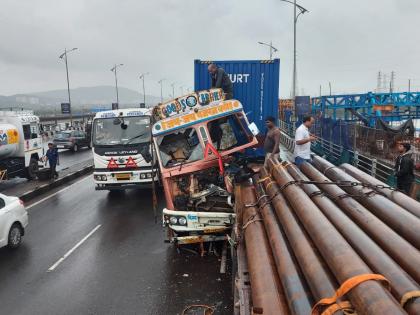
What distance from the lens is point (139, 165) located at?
12164 millimetres

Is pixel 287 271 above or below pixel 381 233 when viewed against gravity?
below

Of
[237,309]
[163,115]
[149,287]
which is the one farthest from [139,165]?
[237,309]

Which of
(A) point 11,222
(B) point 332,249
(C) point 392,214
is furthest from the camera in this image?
(A) point 11,222

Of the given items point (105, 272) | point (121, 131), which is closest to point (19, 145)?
point (121, 131)

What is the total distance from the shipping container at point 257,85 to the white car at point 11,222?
5652 mm

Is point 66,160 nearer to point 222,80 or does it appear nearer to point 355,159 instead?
point 355,159

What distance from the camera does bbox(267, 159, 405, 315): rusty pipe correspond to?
2.43 m

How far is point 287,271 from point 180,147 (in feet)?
15.9

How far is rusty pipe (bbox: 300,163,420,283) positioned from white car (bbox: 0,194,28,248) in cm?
635

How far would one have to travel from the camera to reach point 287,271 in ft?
11.9

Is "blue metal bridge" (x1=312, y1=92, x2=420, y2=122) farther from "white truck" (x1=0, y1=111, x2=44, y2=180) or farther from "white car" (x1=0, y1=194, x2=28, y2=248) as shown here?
"white car" (x1=0, y1=194, x2=28, y2=248)

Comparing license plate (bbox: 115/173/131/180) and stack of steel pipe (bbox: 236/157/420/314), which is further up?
stack of steel pipe (bbox: 236/157/420/314)

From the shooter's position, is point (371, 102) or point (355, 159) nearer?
point (355, 159)

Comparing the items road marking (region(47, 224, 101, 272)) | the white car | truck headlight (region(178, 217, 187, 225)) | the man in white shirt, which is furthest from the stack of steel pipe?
the white car
